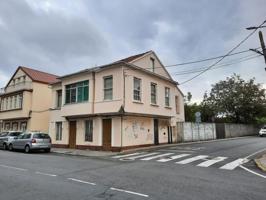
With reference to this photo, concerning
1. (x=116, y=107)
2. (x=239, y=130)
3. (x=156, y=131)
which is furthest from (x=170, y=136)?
(x=239, y=130)

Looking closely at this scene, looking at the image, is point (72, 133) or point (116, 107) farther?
point (72, 133)

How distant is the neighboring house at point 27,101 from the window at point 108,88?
40.7ft

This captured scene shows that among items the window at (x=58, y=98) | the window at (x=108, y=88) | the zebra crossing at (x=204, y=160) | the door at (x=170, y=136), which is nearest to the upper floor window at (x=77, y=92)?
the window at (x=108, y=88)

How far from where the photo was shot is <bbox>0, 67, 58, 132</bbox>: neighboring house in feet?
95.9

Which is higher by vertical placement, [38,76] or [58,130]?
[38,76]

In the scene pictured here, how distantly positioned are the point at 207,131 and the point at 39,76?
2330cm

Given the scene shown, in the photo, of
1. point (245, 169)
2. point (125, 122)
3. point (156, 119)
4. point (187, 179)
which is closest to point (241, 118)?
point (156, 119)

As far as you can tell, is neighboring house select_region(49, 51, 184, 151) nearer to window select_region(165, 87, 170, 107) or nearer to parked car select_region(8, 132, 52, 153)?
window select_region(165, 87, 170, 107)

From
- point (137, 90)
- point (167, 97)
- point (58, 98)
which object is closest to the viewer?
point (137, 90)

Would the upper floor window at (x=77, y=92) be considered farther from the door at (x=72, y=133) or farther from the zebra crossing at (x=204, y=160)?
the zebra crossing at (x=204, y=160)

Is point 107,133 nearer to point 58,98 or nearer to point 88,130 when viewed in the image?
point 88,130

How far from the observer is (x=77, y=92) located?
2286cm

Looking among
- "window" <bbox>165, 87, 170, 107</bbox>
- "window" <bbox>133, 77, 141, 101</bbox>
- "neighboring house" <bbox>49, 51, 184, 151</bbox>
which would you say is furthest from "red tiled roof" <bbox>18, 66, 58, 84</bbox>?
"window" <bbox>165, 87, 170, 107</bbox>

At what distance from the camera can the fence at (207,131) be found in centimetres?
2827
